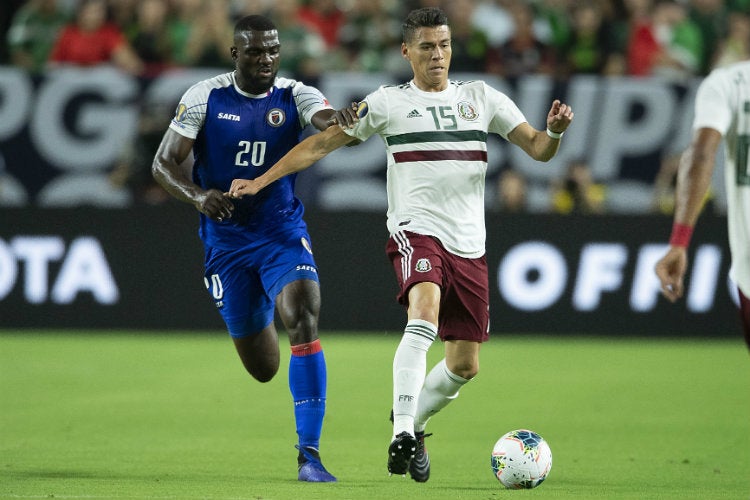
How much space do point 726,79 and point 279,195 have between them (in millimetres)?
3309

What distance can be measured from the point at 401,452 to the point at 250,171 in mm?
2311

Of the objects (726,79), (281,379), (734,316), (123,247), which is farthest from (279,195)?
(734,316)

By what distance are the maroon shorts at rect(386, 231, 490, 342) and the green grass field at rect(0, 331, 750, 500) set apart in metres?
0.85

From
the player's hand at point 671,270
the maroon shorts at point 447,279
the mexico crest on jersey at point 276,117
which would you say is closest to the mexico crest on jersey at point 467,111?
the maroon shorts at point 447,279

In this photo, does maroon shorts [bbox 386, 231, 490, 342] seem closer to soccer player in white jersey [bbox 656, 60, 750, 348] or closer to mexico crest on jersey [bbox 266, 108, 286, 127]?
mexico crest on jersey [bbox 266, 108, 286, 127]

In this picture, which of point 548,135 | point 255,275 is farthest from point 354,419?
point 548,135

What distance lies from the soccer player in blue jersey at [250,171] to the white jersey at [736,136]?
275 cm

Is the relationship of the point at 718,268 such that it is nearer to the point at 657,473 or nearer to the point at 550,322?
the point at 550,322

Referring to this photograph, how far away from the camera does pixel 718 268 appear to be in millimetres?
14125

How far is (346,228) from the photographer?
14359 mm

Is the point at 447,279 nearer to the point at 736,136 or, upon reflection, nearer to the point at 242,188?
the point at 242,188

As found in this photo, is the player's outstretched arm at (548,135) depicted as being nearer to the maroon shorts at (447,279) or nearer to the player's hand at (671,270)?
the maroon shorts at (447,279)

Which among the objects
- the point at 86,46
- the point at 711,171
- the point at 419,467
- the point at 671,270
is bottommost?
the point at 419,467

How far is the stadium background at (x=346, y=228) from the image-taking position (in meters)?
14.2
